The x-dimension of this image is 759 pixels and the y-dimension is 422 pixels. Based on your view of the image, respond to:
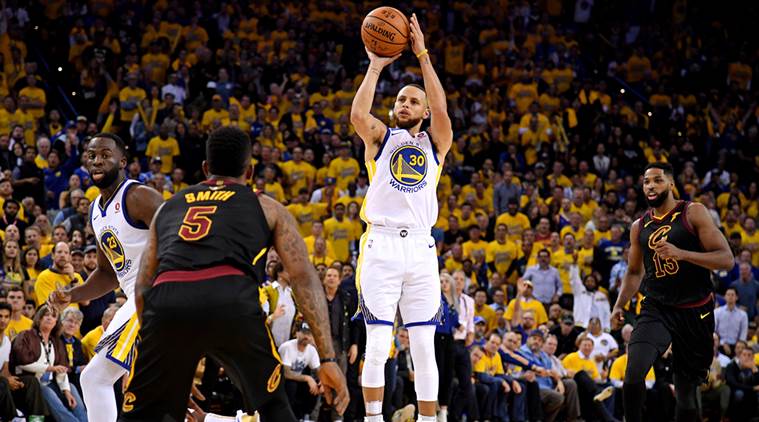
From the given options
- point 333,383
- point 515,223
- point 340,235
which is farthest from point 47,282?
point 515,223

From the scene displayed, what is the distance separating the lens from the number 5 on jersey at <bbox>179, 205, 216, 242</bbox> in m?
5.60

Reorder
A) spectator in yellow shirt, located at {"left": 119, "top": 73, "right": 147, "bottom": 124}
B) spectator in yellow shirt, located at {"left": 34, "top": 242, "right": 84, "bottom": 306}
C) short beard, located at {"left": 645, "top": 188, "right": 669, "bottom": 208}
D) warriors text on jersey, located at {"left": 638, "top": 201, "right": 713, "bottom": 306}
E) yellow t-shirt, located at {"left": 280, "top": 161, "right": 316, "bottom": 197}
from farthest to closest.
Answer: spectator in yellow shirt, located at {"left": 119, "top": 73, "right": 147, "bottom": 124} → yellow t-shirt, located at {"left": 280, "top": 161, "right": 316, "bottom": 197} → spectator in yellow shirt, located at {"left": 34, "top": 242, "right": 84, "bottom": 306} → short beard, located at {"left": 645, "top": 188, "right": 669, "bottom": 208} → warriors text on jersey, located at {"left": 638, "top": 201, "right": 713, "bottom": 306}

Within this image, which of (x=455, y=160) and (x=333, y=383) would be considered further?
(x=455, y=160)

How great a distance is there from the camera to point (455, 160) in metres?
22.3

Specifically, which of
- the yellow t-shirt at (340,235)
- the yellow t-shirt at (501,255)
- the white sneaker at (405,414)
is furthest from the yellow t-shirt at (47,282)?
the yellow t-shirt at (501,255)

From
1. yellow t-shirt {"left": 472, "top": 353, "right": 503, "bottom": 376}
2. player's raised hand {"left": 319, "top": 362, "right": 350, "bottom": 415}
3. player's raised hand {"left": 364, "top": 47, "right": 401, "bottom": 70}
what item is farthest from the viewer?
yellow t-shirt {"left": 472, "top": 353, "right": 503, "bottom": 376}

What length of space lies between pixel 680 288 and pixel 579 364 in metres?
7.41

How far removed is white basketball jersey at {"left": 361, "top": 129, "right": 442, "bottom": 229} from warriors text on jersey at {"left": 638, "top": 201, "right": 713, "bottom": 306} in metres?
2.04

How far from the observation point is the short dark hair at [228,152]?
591cm

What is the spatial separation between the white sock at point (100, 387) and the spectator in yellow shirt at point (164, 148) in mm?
12196

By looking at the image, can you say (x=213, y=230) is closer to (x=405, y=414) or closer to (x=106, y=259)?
(x=106, y=259)

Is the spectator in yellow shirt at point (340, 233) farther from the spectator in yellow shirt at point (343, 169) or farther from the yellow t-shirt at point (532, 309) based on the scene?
the yellow t-shirt at point (532, 309)

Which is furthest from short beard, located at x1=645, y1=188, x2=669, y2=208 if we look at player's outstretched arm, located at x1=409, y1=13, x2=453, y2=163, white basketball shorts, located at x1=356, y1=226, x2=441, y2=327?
white basketball shorts, located at x1=356, y1=226, x2=441, y2=327

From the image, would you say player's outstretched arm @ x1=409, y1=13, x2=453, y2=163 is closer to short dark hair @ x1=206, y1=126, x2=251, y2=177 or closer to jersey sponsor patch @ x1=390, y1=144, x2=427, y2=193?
jersey sponsor patch @ x1=390, y1=144, x2=427, y2=193
